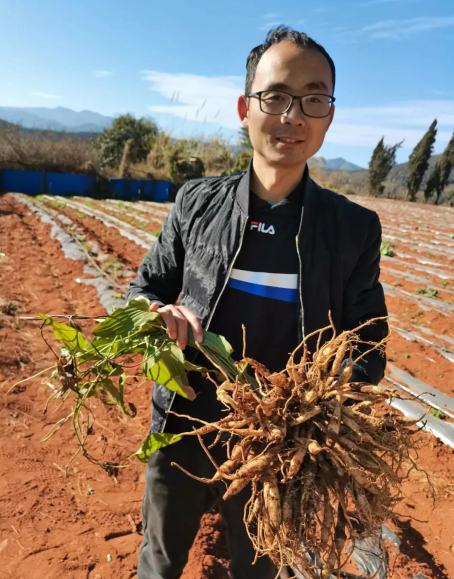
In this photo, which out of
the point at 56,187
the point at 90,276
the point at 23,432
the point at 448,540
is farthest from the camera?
the point at 56,187

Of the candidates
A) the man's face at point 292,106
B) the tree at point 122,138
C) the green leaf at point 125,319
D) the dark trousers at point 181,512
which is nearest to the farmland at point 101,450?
the dark trousers at point 181,512

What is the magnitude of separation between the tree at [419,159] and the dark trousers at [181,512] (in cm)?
3467

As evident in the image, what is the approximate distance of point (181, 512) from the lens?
160 centimetres

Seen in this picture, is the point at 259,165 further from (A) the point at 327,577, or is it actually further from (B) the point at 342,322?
(A) the point at 327,577

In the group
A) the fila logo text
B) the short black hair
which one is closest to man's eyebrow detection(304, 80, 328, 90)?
the short black hair

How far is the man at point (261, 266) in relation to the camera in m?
1.38

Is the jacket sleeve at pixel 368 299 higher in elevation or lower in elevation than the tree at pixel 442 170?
lower

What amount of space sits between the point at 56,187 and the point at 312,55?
19108mm

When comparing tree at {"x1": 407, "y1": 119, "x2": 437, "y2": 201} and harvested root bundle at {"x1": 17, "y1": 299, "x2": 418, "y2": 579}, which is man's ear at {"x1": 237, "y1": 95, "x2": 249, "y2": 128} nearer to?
harvested root bundle at {"x1": 17, "y1": 299, "x2": 418, "y2": 579}

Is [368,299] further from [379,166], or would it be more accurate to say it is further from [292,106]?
[379,166]

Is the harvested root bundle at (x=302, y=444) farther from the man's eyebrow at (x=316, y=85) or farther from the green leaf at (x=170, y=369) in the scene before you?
the man's eyebrow at (x=316, y=85)

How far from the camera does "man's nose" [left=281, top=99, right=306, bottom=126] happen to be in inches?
53.3

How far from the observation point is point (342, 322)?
61.4 inches

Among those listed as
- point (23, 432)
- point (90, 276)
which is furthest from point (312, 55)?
point (90, 276)
